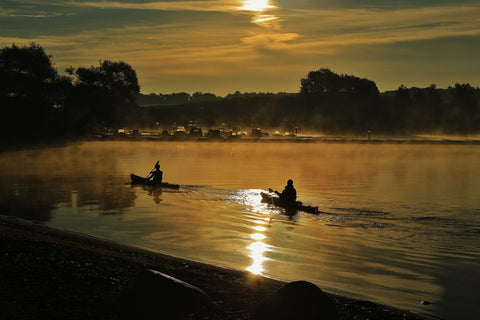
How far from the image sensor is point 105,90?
507ft

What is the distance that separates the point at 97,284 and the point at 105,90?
147078 mm

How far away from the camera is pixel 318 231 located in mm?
27062

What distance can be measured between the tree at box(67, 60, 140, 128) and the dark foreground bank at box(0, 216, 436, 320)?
381ft

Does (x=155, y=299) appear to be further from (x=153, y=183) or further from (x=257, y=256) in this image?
(x=153, y=183)

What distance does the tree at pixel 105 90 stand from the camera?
139 meters

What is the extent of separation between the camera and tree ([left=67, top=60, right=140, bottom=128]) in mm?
139125

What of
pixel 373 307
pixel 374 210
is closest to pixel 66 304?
pixel 373 307

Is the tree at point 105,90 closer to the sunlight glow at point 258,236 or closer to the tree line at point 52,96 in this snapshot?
the tree line at point 52,96

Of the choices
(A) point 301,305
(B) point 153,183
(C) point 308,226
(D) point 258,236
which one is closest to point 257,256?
(D) point 258,236

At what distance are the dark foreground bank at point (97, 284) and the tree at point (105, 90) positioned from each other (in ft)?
381

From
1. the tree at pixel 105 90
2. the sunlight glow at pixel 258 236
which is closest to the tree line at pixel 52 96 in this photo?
the tree at pixel 105 90

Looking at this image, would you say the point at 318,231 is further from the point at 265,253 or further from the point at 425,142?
the point at 425,142

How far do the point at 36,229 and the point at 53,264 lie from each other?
8.02m

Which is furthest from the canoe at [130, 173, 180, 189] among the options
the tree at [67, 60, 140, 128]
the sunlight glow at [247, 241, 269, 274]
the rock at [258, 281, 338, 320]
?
the tree at [67, 60, 140, 128]
